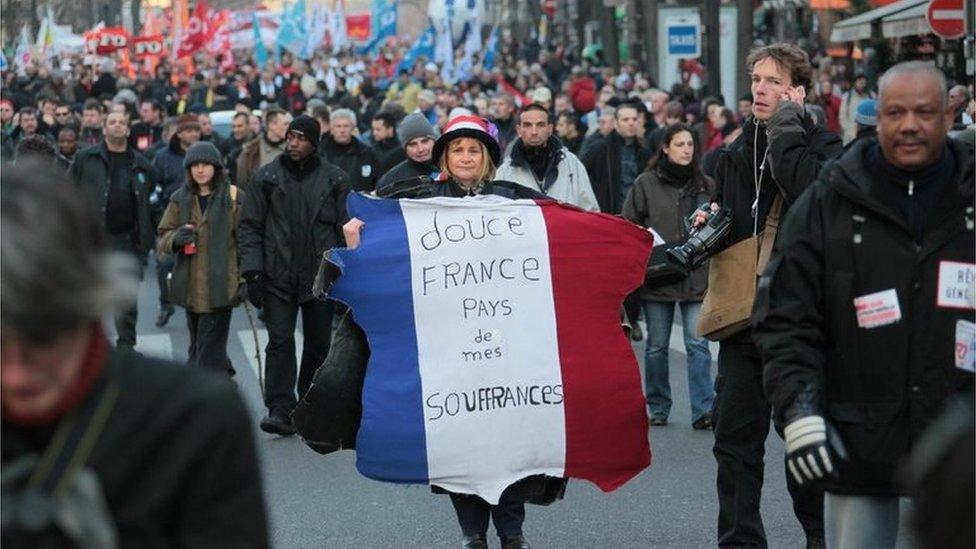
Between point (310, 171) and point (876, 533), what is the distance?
6.29 m

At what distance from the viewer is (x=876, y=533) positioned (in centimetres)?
514

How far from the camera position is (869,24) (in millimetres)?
26922

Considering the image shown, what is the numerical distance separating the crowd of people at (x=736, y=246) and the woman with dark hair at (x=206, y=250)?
0.01m

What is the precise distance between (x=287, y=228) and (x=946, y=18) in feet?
32.8

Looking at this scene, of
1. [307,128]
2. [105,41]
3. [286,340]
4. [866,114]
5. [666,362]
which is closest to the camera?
[307,128]

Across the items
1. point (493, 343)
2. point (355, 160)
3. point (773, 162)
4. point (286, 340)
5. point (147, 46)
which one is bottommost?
point (147, 46)

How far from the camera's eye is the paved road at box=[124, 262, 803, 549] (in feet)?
26.6

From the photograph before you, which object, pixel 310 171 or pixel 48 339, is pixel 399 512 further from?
pixel 48 339

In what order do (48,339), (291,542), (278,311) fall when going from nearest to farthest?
(48,339) < (291,542) < (278,311)

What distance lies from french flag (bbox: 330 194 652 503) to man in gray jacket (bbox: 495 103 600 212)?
10.1ft

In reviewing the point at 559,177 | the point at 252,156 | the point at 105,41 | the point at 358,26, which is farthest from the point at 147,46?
the point at 559,177

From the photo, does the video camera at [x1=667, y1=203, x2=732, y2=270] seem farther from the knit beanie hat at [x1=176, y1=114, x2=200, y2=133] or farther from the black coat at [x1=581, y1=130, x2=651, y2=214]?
the knit beanie hat at [x1=176, y1=114, x2=200, y2=133]

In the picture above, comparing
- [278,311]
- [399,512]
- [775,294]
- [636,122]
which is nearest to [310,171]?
[278,311]

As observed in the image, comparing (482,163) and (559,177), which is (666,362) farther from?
(482,163)
